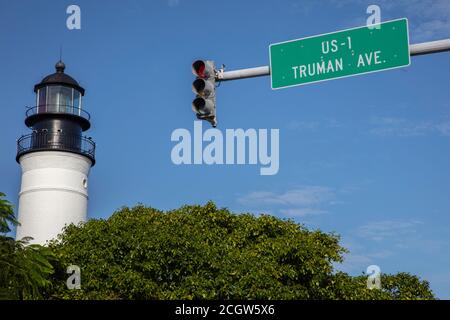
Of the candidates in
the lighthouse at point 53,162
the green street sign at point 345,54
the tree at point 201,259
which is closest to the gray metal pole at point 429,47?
the green street sign at point 345,54

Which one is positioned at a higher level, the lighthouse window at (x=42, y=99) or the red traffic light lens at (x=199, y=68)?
the lighthouse window at (x=42, y=99)

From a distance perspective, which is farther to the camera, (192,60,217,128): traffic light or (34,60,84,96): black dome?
(34,60,84,96): black dome

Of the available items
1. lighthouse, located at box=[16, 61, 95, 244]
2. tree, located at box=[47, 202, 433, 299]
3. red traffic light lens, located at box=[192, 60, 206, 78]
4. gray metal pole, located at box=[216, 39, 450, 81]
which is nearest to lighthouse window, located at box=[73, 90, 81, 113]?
lighthouse, located at box=[16, 61, 95, 244]

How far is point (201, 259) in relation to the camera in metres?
26.2

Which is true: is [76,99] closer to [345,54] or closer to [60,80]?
[60,80]

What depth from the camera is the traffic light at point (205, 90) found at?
11672mm

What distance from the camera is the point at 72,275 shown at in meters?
27.1

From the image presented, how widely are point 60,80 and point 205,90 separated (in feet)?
92.6

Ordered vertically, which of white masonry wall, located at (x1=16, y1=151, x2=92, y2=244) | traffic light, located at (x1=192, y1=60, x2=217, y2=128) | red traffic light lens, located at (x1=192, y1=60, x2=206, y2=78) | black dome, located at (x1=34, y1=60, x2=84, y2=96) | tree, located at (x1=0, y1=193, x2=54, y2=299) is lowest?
tree, located at (x1=0, y1=193, x2=54, y2=299)

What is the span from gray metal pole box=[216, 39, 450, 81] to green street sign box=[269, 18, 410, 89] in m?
0.16

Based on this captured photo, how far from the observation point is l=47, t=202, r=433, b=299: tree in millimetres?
25594

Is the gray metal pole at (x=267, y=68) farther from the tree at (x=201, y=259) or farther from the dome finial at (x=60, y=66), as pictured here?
the dome finial at (x=60, y=66)

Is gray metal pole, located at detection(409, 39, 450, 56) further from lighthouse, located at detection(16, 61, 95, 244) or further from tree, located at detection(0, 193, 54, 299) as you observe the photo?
lighthouse, located at detection(16, 61, 95, 244)

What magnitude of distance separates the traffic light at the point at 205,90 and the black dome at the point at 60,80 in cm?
2786
